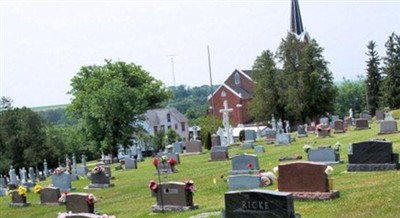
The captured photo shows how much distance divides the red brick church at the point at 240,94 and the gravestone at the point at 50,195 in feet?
195

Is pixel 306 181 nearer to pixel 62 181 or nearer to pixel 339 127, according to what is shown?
pixel 62 181

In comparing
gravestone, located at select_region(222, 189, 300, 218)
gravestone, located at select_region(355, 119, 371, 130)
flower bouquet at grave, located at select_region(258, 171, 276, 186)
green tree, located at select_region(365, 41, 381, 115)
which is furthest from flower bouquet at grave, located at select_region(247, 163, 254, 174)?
green tree, located at select_region(365, 41, 381, 115)

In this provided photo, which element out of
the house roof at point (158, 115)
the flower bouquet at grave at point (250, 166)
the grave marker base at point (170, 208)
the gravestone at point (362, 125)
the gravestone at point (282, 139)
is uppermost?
the house roof at point (158, 115)

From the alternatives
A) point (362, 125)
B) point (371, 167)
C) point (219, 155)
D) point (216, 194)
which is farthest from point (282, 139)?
point (216, 194)

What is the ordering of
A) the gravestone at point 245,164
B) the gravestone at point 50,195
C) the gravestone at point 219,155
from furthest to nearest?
the gravestone at point 219,155 < the gravestone at point 50,195 < the gravestone at point 245,164

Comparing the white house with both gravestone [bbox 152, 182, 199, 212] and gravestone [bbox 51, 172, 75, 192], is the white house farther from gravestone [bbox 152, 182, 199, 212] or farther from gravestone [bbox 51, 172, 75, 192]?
gravestone [bbox 152, 182, 199, 212]

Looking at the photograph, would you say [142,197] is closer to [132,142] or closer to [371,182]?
[371,182]

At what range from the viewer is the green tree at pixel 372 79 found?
74.4 m

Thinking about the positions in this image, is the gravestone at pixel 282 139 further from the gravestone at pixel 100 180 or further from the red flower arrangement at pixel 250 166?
the red flower arrangement at pixel 250 166

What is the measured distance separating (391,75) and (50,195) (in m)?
54.6

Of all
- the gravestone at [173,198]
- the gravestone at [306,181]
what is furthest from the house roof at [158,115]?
the gravestone at [306,181]

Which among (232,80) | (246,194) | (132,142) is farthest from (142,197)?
(232,80)

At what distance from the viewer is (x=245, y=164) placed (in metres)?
23.3

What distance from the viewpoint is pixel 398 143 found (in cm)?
2709
